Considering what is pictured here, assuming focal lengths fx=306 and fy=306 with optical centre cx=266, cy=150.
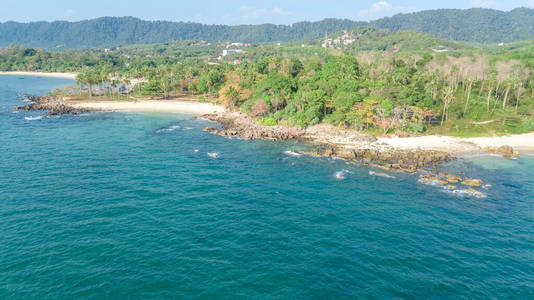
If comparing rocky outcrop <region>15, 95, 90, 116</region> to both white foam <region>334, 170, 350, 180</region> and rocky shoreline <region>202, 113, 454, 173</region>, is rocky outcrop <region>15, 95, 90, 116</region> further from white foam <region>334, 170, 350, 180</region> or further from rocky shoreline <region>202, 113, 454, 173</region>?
white foam <region>334, 170, 350, 180</region>

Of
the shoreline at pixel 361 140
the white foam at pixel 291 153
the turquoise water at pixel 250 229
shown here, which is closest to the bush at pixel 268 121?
the shoreline at pixel 361 140

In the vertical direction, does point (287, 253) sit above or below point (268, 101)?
below

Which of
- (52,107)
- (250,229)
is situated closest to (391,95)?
(250,229)

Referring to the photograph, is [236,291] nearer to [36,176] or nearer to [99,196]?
[99,196]

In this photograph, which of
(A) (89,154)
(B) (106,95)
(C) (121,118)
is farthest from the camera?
(B) (106,95)

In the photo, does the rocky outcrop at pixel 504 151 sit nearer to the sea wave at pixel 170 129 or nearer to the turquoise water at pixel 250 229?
the turquoise water at pixel 250 229

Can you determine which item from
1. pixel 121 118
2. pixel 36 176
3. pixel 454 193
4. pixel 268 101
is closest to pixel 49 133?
pixel 121 118
